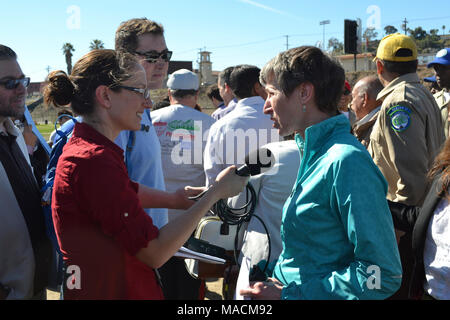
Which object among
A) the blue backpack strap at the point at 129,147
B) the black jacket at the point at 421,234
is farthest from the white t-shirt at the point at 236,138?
the black jacket at the point at 421,234

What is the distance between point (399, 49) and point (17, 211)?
323cm

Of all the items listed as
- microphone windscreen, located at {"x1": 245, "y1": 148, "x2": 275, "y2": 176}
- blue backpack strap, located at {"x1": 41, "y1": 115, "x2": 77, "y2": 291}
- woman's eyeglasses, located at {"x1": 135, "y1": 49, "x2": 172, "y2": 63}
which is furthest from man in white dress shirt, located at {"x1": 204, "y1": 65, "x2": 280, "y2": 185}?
blue backpack strap, located at {"x1": 41, "y1": 115, "x2": 77, "y2": 291}

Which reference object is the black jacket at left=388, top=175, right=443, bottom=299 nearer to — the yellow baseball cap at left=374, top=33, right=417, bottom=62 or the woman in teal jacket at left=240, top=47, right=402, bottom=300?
the woman in teal jacket at left=240, top=47, right=402, bottom=300

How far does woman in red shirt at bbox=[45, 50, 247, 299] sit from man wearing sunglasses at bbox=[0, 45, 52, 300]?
29.2 inches

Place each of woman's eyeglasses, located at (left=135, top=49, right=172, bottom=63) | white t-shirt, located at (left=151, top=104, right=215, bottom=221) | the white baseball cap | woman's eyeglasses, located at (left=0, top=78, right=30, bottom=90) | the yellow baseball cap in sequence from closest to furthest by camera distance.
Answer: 1. woman's eyeglasses, located at (left=0, top=78, right=30, bottom=90)
2. woman's eyeglasses, located at (left=135, top=49, right=172, bottom=63)
3. the yellow baseball cap
4. white t-shirt, located at (left=151, top=104, right=215, bottom=221)
5. the white baseball cap

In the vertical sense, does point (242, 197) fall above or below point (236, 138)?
below

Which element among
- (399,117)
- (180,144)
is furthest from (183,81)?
(399,117)

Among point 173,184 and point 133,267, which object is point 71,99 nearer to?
point 133,267

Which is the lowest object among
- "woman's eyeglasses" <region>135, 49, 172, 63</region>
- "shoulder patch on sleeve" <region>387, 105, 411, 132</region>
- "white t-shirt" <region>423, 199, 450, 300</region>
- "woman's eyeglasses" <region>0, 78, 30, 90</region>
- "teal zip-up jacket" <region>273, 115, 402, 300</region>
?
"white t-shirt" <region>423, 199, 450, 300</region>

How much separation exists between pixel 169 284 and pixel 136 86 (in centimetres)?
183

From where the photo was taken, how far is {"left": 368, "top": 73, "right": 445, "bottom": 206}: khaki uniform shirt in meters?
3.13

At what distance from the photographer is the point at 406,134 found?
124 inches

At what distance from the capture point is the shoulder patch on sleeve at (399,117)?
3.17 metres

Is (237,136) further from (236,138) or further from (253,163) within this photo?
(253,163)
